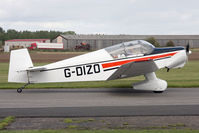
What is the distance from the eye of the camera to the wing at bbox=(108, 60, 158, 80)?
34.8ft

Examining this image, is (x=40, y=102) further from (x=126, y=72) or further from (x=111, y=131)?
(x=111, y=131)

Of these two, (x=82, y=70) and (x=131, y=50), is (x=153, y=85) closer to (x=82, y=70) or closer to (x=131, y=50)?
(x=131, y=50)

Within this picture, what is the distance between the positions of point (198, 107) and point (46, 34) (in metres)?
132

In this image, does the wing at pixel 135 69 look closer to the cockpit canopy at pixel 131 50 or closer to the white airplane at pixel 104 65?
the white airplane at pixel 104 65

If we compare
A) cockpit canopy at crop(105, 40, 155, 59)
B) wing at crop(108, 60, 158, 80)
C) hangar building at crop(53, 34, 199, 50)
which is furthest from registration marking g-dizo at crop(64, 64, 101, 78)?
hangar building at crop(53, 34, 199, 50)

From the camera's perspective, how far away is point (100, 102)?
9.78 meters

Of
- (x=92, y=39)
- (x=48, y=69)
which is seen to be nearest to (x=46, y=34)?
(x=92, y=39)

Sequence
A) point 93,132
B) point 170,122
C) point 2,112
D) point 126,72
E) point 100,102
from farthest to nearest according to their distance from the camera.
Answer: point 126,72 → point 100,102 → point 2,112 → point 170,122 → point 93,132

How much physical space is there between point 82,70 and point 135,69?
84.3 inches

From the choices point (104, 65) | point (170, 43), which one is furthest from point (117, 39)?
point (104, 65)

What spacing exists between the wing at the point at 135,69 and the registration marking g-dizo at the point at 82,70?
739mm

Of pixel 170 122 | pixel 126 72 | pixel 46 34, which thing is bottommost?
pixel 170 122

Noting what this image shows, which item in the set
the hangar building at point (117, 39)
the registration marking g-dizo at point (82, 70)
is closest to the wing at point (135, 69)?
the registration marking g-dizo at point (82, 70)

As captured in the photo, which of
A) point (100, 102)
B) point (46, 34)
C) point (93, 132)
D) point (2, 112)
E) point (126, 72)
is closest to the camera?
point (93, 132)
